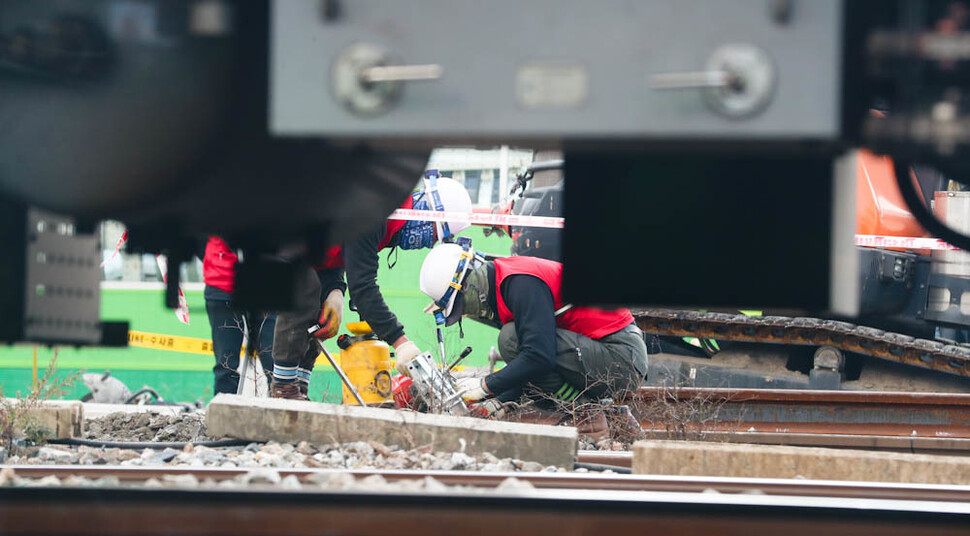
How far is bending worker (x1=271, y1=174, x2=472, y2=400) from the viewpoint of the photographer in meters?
5.92

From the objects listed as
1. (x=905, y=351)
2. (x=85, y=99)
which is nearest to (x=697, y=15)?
(x=85, y=99)

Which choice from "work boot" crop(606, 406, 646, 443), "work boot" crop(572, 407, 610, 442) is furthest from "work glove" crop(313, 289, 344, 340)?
"work boot" crop(606, 406, 646, 443)

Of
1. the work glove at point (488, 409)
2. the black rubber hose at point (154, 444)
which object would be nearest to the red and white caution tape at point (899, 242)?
the work glove at point (488, 409)

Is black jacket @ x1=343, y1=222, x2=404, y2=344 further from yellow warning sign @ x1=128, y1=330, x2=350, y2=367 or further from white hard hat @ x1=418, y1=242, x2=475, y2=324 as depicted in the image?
yellow warning sign @ x1=128, y1=330, x2=350, y2=367

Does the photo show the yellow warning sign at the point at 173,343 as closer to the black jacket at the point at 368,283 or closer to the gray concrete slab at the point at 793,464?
the black jacket at the point at 368,283

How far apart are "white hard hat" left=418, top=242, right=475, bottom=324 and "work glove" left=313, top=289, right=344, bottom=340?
1.95 feet

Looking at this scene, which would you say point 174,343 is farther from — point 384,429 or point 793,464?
point 793,464

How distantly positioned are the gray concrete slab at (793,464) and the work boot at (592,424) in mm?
1178

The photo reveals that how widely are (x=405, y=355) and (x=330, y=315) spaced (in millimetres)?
571

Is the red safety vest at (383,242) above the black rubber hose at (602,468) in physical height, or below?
above

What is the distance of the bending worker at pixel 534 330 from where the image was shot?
581 cm

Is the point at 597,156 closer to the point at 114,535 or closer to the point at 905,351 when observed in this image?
the point at 114,535

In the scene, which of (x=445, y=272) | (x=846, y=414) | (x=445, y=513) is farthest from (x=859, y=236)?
(x=445, y=513)

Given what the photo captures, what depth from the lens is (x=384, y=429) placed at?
4.68m
